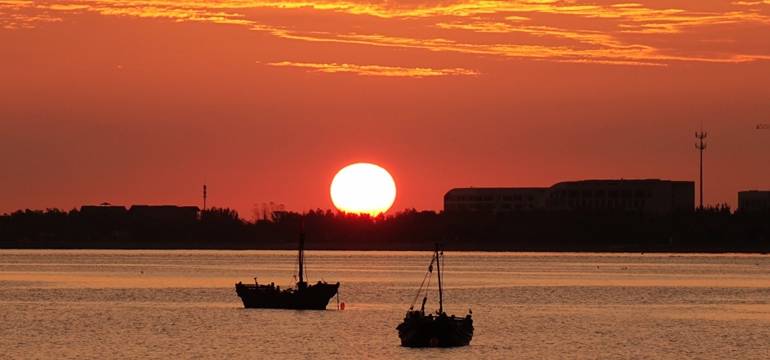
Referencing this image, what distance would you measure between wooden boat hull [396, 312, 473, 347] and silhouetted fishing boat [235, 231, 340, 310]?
37486 mm

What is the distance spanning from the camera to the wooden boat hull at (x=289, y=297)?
5753 inches

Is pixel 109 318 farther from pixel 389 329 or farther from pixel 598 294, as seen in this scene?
pixel 598 294

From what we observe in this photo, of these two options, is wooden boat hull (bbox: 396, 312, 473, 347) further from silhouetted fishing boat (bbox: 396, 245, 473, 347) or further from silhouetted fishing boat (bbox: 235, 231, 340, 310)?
silhouetted fishing boat (bbox: 235, 231, 340, 310)

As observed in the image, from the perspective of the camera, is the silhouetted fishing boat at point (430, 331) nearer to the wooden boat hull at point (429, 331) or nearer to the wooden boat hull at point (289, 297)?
the wooden boat hull at point (429, 331)

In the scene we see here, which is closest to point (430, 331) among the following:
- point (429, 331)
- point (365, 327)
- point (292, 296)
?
point (429, 331)

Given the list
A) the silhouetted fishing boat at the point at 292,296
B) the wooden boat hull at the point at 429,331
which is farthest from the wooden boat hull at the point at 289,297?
the wooden boat hull at the point at 429,331

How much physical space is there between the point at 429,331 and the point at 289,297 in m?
42.8

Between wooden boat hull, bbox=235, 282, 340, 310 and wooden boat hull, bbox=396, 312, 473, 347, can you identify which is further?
wooden boat hull, bbox=235, 282, 340, 310

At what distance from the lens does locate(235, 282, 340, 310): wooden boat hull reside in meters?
146

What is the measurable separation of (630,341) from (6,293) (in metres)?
88.9

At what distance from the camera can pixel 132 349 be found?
10869cm

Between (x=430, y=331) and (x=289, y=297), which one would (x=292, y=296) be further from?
(x=430, y=331)

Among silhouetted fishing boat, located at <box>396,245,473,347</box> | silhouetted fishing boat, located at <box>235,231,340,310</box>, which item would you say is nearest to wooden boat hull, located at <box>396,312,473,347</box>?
silhouetted fishing boat, located at <box>396,245,473,347</box>

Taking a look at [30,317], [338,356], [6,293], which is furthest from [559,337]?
[6,293]
